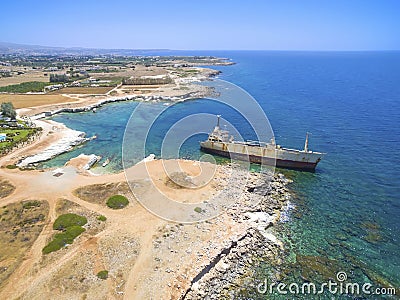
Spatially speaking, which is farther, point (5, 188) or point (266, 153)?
point (266, 153)

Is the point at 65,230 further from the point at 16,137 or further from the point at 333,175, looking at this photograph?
the point at 16,137

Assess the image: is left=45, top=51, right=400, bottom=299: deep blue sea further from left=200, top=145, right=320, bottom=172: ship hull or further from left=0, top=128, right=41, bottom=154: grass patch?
left=0, top=128, right=41, bottom=154: grass patch

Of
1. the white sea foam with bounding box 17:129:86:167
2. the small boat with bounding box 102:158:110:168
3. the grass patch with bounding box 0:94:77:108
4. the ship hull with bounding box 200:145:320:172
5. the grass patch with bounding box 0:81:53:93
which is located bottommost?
the small boat with bounding box 102:158:110:168

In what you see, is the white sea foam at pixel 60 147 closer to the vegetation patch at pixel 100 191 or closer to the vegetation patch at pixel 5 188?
the vegetation patch at pixel 5 188

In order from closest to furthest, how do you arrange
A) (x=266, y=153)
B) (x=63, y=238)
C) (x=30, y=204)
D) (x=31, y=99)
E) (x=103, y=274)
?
(x=103, y=274), (x=63, y=238), (x=30, y=204), (x=266, y=153), (x=31, y=99)

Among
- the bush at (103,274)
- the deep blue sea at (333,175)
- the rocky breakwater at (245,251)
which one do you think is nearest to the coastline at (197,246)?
the rocky breakwater at (245,251)

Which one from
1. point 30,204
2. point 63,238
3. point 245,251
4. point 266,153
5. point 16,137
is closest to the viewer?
point 63,238

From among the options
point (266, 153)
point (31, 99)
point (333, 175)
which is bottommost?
point (333, 175)

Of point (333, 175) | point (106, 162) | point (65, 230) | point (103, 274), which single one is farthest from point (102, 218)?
point (333, 175)

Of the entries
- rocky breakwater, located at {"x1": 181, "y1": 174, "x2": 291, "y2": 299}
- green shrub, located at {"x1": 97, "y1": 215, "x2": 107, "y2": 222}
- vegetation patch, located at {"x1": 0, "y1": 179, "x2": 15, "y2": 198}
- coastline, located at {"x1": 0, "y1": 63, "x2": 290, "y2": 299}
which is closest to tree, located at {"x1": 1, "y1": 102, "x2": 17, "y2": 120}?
coastline, located at {"x1": 0, "y1": 63, "x2": 290, "y2": 299}
